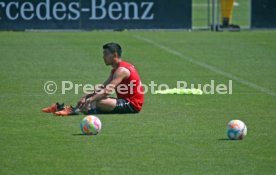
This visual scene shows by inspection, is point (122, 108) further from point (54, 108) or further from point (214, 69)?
point (214, 69)

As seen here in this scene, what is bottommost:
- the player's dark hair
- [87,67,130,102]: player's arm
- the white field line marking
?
the white field line marking

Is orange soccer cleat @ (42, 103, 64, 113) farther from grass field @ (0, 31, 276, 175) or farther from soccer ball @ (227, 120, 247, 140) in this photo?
soccer ball @ (227, 120, 247, 140)

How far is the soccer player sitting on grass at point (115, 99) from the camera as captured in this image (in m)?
16.5

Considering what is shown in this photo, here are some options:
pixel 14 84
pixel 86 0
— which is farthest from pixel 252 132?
pixel 86 0

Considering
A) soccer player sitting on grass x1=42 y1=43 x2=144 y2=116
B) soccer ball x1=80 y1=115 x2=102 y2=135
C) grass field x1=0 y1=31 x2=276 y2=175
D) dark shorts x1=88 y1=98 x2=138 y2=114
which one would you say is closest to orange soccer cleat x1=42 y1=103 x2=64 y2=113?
soccer player sitting on grass x1=42 y1=43 x2=144 y2=116

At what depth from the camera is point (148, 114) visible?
663 inches

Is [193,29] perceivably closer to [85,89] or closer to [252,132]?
[85,89]

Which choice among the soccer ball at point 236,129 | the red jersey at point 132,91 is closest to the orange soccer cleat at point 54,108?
the red jersey at point 132,91

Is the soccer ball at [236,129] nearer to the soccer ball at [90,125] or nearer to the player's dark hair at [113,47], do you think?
the soccer ball at [90,125]

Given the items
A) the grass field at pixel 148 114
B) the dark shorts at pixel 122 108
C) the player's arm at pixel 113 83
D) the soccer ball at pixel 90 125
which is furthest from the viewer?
the dark shorts at pixel 122 108

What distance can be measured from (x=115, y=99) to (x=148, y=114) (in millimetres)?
656

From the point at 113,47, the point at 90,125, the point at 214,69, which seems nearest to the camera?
the point at 90,125

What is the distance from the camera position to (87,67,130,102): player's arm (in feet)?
53.6

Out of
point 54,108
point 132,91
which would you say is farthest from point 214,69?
point 54,108
